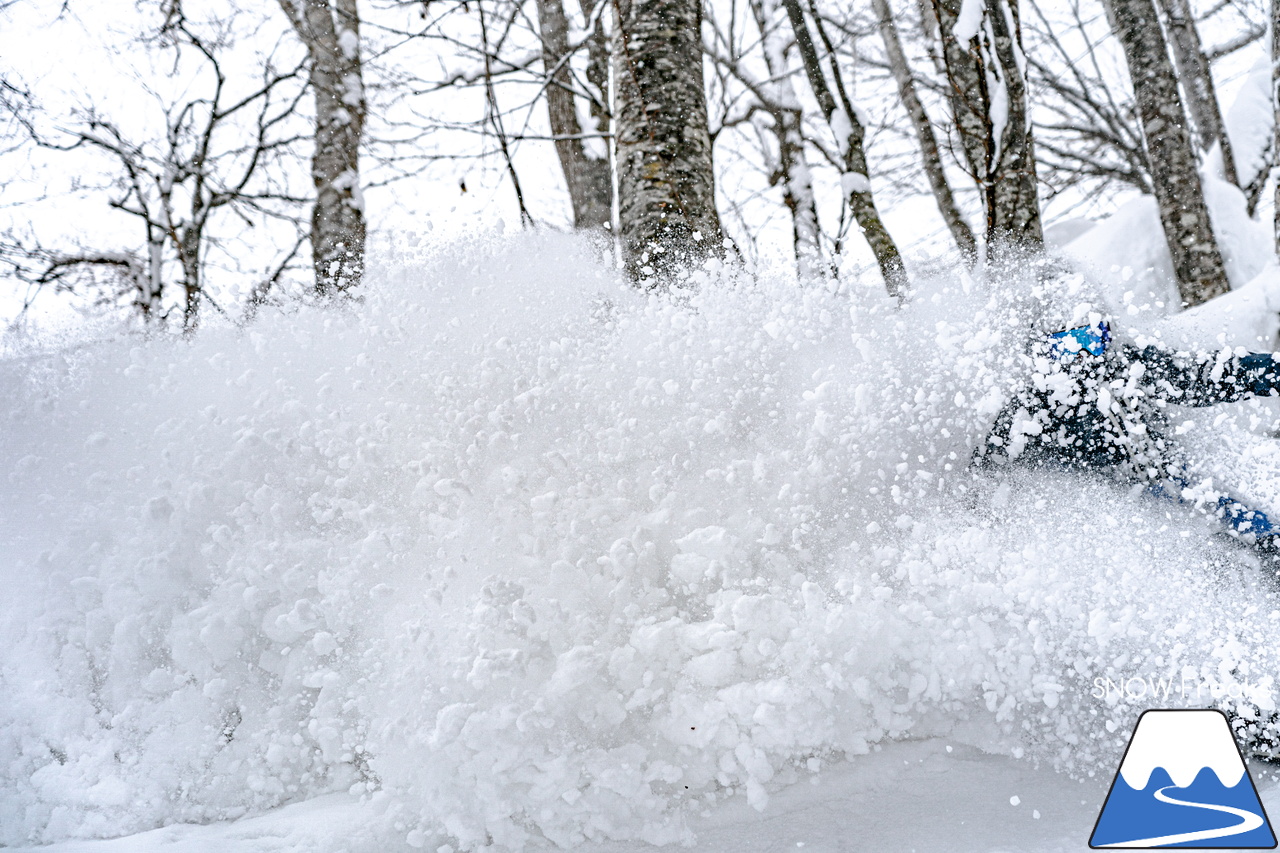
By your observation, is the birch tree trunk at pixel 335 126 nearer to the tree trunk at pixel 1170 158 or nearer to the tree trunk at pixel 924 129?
the tree trunk at pixel 924 129

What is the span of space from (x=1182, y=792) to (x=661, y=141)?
2.81 m

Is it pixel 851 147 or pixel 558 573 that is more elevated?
pixel 851 147

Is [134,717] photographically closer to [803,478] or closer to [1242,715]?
[803,478]

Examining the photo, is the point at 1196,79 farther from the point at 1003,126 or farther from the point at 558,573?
the point at 558,573

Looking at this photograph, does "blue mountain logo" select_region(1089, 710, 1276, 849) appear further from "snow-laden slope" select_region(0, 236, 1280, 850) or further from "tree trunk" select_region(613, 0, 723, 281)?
"tree trunk" select_region(613, 0, 723, 281)

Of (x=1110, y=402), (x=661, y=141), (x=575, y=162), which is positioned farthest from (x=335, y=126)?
(x=1110, y=402)

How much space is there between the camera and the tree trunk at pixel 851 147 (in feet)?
16.6

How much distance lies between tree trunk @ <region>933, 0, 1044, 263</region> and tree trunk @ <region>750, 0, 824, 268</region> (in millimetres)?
2321

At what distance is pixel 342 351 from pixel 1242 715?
2.99 metres

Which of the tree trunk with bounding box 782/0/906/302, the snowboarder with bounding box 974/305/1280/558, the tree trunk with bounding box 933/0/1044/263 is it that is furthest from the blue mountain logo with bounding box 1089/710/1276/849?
the tree trunk with bounding box 782/0/906/302

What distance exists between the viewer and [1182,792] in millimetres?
1659

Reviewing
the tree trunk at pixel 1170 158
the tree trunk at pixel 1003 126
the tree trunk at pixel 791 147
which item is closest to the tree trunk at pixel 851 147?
the tree trunk at pixel 791 147

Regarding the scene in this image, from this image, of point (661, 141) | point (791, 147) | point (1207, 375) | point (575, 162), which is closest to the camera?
point (1207, 375)

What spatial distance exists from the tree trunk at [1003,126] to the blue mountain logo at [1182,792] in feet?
6.16
